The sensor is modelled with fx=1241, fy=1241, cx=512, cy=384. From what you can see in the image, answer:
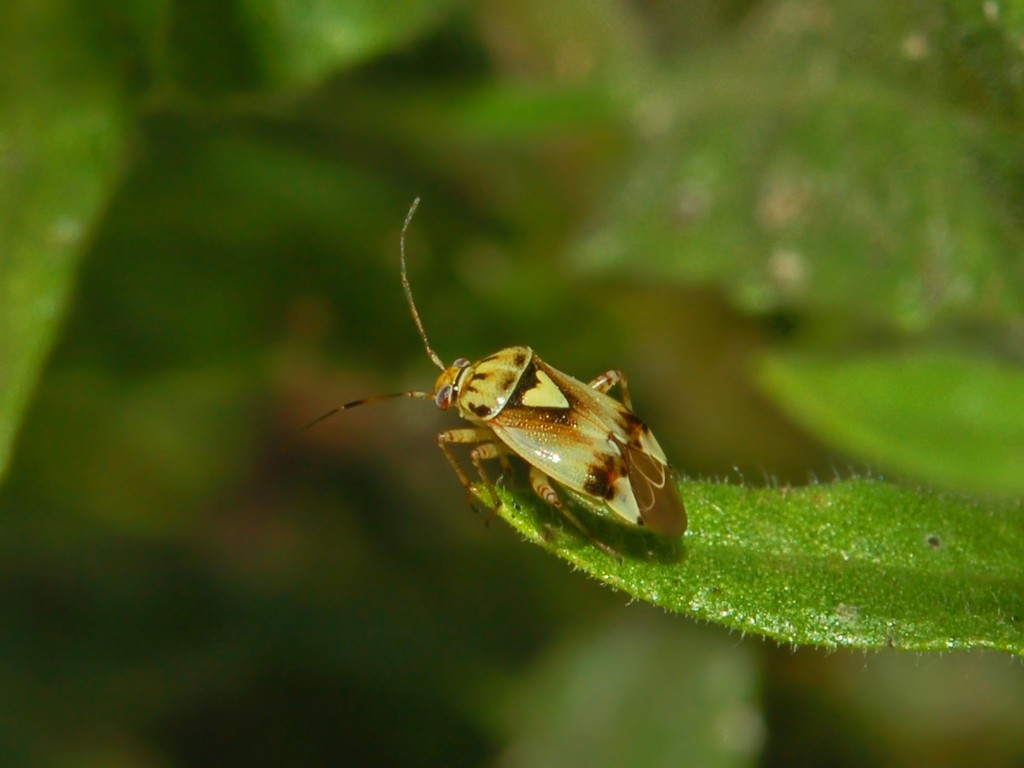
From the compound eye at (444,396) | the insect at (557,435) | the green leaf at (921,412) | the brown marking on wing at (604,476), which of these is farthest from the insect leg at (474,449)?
the green leaf at (921,412)

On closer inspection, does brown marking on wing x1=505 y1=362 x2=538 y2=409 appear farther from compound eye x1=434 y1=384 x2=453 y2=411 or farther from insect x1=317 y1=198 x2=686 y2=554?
compound eye x1=434 y1=384 x2=453 y2=411

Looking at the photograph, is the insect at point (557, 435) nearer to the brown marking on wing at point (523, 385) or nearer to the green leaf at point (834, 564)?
the brown marking on wing at point (523, 385)

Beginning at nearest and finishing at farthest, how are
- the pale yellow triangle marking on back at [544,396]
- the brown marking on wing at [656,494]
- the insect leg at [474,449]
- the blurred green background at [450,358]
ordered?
the brown marking on wing at [656,494] → the insect leg at [474,449] → the pale yellow triangle marking on back at [544,396] → the blurred green background at [450,358]

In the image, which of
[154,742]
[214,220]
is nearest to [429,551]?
[154,742]

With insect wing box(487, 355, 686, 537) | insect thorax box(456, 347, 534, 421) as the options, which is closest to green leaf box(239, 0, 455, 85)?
insect thorax box(456, 347, 534, 421)

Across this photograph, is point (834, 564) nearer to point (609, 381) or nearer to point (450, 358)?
point (609, 381)

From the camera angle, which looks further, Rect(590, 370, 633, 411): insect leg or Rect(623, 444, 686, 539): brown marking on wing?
Rect(590, 370, 633, 411): insect leg

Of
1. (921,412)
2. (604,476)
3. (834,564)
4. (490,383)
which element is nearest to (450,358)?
(490,383)
